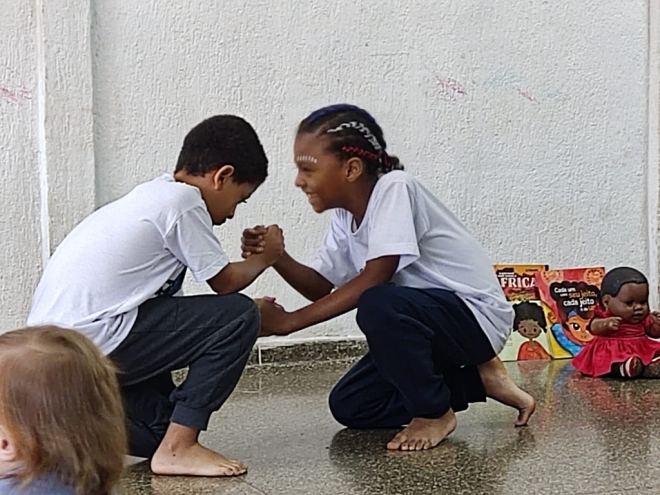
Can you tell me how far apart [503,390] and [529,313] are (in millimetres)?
1283

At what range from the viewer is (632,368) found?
129 inches

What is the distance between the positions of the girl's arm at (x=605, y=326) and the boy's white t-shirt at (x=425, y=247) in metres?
0.96

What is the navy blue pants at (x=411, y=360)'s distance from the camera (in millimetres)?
2383

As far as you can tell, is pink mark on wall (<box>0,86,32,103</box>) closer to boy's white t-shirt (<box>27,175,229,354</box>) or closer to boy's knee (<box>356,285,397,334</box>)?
boy's white t-shirt (<box>27,175,229,354</box>)

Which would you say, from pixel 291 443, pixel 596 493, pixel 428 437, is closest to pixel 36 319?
pixel 291 443

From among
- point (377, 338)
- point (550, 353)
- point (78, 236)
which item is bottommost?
point (550, 353)

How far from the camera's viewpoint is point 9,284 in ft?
10.7

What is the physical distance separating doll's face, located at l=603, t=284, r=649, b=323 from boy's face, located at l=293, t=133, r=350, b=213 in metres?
1.32

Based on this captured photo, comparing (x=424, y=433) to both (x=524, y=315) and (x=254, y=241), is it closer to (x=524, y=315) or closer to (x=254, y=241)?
(x=254, y=241)

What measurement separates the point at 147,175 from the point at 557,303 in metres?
1.56

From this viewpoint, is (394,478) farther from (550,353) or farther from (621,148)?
(621,148)

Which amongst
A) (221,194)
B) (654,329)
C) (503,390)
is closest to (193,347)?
(221,194)

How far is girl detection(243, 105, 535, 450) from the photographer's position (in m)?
2.41

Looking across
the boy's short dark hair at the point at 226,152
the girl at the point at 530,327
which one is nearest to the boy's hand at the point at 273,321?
the boy's short dark hair at the point at 226,152
